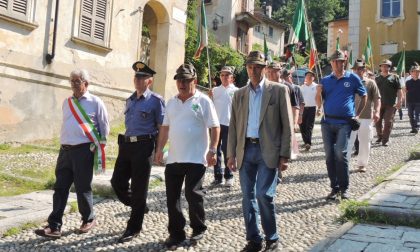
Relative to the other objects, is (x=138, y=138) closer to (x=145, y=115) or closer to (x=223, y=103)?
(x=145, y=115)

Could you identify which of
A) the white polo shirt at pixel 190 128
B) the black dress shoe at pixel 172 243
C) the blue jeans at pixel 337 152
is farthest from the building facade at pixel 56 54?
the blue jeans at pixel 337 152

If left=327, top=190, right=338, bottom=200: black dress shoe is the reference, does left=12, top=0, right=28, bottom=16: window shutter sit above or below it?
above

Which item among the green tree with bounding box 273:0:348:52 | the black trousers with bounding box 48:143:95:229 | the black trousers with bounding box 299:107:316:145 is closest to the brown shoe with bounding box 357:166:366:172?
the black trousers with bounding box 299:107:316:145

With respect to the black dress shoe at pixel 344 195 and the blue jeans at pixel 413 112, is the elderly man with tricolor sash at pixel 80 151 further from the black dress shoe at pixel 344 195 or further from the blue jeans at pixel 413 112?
the blue jeans at pixel 413 112

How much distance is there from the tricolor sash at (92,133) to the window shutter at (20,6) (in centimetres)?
661

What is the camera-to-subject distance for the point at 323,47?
178ft

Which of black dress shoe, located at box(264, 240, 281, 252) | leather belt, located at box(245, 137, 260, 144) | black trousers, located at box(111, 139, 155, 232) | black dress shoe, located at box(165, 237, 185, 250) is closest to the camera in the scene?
black dress shoe, located at box(264, 240, 281, 252)

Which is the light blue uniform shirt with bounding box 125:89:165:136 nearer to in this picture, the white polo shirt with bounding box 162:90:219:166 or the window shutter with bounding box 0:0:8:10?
the white polo shirt with bounding box 162:90:219:166

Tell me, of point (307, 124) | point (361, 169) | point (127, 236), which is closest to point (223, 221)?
point (127, 236)

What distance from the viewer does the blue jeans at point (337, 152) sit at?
21.2 feet

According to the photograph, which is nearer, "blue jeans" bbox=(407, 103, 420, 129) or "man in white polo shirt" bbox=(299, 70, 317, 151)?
"man in white polo shirt" bbox=(299, 70, 317, 151)

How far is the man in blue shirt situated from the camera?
6.51m

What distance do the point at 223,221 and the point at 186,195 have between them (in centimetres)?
99

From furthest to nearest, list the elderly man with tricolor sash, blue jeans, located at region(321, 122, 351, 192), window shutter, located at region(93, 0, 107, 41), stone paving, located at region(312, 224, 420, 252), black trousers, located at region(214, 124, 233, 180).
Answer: window shutter, located at region(93, 0, 107, 41)
black trousers, located at region(214, 124, 233, 180)
blue jeans, located at region(321, 122, 351, 192)
the elderly man with tricolor sash
stone paving, located at region(312, 224, 420, 252)
